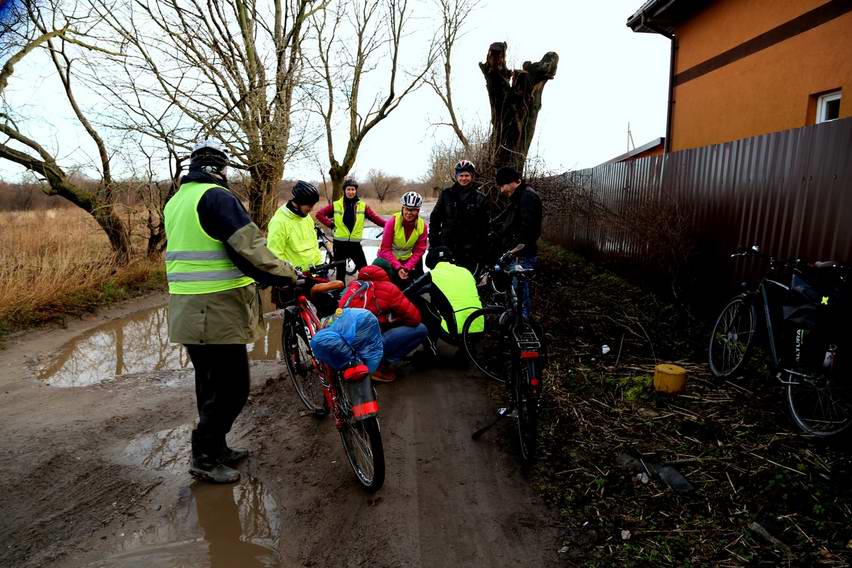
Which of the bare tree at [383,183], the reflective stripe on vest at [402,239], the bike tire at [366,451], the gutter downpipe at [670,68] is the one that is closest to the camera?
the bike tire at [366,451]

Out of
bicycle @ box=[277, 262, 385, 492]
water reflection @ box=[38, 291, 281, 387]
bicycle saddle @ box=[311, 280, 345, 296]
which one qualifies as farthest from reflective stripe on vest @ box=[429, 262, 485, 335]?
water reflection @ box=[38, 291, 281, 387]

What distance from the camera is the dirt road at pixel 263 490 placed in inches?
104

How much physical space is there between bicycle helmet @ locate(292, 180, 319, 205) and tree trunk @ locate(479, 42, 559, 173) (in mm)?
6156

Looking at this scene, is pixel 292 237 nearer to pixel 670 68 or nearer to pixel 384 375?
pixel 384 375

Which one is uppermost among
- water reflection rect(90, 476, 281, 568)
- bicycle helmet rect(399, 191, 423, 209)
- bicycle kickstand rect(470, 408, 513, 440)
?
bicycle helmet rect(399, 191, 423, 209)

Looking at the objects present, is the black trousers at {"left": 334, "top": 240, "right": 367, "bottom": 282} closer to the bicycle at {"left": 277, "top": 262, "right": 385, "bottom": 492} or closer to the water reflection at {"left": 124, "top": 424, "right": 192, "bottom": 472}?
the bicycle at {"left": 277, "top": 262, "right": 385, "bottom": 492}

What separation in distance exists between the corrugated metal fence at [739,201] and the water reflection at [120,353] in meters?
5.14

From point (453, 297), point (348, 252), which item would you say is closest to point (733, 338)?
point (453, 297)

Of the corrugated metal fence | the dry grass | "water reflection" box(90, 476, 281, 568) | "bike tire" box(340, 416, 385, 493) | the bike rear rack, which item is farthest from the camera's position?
the dry grass

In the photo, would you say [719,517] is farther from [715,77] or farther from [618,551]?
Result: [715,77]

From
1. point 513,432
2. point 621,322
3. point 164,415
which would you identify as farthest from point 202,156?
point 621,322

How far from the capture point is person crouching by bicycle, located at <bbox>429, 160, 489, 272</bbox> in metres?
6.06

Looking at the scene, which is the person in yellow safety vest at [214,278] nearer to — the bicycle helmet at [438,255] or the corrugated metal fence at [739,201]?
the bicycle helmet at [438,255]

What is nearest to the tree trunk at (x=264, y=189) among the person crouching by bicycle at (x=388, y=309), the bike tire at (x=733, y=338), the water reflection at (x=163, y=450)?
the person crouching by bicycle at (x=388, y=309)
